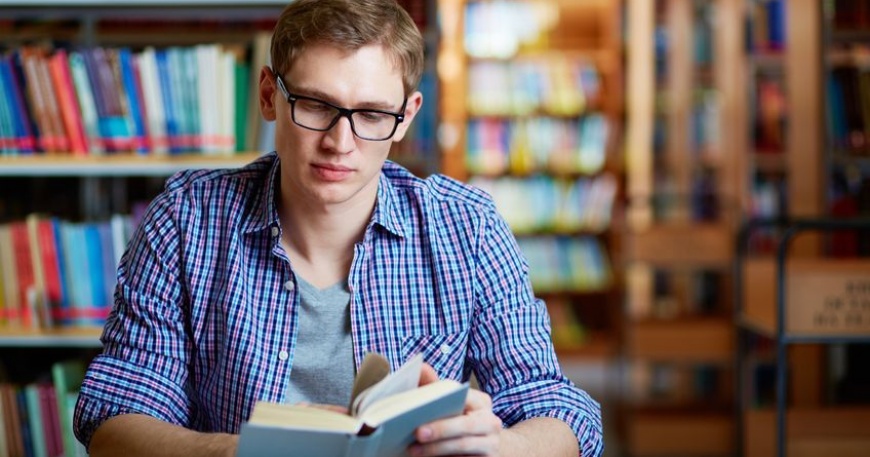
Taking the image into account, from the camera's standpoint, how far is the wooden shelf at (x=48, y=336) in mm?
2562

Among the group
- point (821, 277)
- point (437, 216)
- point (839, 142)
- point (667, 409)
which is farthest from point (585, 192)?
point (437, 216)

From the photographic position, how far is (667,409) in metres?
4.50

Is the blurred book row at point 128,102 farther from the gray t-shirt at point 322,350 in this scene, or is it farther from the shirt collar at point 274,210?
the gray t-shirt at point 322,350

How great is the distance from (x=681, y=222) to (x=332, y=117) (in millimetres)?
3646

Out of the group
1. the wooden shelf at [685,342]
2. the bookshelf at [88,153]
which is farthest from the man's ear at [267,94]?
the wooden shelf at [685,342]

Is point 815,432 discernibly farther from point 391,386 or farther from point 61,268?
point 391,386

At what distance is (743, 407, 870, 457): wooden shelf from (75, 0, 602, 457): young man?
6.10 ft

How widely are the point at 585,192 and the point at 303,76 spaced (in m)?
5.00

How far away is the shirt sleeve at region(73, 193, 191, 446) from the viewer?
1.41 m

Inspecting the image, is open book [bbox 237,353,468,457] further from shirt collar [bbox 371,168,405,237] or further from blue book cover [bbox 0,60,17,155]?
blue book cover [bbox 0,60,17,155]

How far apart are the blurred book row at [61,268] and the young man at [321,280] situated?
113 cm

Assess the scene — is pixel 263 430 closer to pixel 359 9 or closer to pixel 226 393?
pixel 226 393

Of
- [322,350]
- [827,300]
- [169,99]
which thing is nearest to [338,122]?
[322,350]

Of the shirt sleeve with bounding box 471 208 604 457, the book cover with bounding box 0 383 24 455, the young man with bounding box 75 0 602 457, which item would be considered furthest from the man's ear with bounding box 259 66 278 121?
the book cover with bounding box 0 383 24 455
